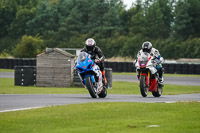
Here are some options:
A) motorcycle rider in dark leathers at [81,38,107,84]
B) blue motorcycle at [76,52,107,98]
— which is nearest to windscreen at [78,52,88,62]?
blue motorcycle at [76,52,107,98]

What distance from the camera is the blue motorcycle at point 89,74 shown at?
15609 mm

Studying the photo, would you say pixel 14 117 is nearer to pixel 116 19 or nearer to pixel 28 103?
pixel 28 103

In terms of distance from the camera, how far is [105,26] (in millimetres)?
79000

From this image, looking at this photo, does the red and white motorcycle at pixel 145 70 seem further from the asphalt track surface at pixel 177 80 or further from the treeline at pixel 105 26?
the treeline at pixel 105 26

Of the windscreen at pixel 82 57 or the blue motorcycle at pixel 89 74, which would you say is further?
the windscreen at pixel 82 57

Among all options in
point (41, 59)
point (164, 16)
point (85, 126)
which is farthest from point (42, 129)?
point (164, 16)

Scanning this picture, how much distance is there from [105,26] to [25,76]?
51900 mm

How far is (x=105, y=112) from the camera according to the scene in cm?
1091

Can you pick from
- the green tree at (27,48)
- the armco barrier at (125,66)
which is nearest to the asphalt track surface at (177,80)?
the armco barrier at (125,66)

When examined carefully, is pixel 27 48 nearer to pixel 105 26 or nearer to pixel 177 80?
pixel 105 26

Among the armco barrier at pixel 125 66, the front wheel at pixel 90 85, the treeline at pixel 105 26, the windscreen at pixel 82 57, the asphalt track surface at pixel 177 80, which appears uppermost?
the treeline at pixel 105 26

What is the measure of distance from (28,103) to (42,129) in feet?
15.0

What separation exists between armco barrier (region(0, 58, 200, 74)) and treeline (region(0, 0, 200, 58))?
11.4 m

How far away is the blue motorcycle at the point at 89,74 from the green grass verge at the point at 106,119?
328 cm
